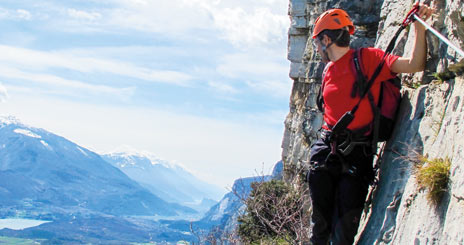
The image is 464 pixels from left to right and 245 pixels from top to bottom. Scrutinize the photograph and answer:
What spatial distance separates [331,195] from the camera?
5.58 m

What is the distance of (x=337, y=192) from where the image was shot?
550 centimetres

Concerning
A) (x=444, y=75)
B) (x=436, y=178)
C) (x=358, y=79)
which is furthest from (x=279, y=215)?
(x=436, y=178)

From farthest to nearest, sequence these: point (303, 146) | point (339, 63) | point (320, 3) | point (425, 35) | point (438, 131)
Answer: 1. point (303, 146)
2. point (320, 3)
3. point (339, 63)
4. point (425, 35)
5. point (438, 131)

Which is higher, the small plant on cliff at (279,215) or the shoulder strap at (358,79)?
→ the shoulder strap at (358,79)

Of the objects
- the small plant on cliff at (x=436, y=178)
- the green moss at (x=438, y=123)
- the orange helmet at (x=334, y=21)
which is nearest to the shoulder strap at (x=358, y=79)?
the orange helmet at (x=334, y=21)

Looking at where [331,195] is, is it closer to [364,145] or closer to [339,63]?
[364,145]

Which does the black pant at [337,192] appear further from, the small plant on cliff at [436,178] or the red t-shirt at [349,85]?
the small plant on cliff at [436,178]

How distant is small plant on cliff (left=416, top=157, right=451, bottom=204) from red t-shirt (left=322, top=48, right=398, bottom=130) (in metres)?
1.11

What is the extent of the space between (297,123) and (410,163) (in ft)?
89.9

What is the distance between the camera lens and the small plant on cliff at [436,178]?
166 inches

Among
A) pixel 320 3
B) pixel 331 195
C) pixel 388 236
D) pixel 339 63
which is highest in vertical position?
pixel 320 3

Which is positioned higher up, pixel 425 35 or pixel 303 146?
pixel 303 146

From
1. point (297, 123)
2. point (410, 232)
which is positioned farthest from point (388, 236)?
point (297, 123)

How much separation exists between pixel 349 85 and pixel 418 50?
78 centimetres
